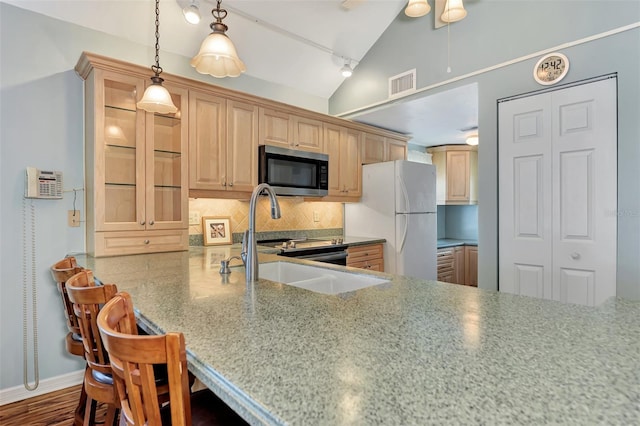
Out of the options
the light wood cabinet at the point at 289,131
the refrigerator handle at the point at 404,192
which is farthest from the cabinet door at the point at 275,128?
the refrigerator handle at the point at 404,192

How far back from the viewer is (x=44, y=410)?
7.32 ft

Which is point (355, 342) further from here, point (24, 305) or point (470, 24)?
point (470, 24)

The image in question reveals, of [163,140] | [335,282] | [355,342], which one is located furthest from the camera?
[163,140]

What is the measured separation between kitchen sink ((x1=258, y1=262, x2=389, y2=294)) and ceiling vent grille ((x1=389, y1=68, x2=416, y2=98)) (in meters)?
2.31

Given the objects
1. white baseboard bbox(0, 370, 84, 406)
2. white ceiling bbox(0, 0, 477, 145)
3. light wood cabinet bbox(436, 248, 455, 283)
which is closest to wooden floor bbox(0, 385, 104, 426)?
white baseboard bbox(0, 370, 84, 406)

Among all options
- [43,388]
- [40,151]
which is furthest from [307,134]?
[43,388]

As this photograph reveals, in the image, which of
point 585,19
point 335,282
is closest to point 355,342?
point 335,282

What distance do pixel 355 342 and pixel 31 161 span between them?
2.77 m

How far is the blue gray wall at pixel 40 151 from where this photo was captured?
92.4 inches

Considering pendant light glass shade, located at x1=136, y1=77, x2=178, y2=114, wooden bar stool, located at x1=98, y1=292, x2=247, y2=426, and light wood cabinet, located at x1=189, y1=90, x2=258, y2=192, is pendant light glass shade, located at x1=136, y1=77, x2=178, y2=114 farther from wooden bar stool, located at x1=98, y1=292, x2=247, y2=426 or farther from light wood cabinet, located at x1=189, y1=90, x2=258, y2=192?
wooden bar stool, located at x1=98, y1=292, x2=247, y2=426

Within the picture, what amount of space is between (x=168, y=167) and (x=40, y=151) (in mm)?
850

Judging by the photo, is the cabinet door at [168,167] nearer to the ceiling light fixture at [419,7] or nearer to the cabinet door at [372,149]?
the ceiling light fixture at [419,7]

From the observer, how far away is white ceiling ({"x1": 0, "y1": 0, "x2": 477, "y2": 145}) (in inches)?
103

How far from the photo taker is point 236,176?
3135 millimetres
